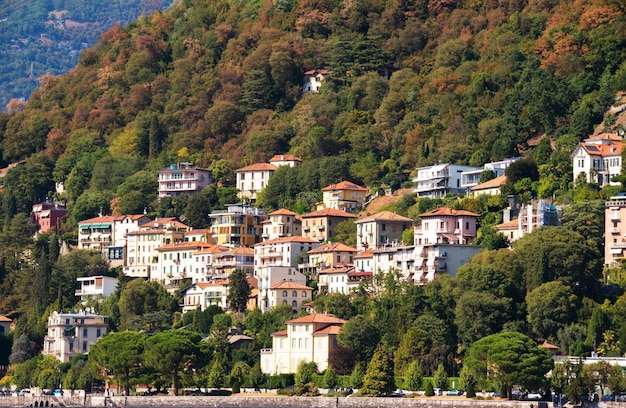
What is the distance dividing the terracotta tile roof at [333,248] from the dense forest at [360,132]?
5439 millimetres

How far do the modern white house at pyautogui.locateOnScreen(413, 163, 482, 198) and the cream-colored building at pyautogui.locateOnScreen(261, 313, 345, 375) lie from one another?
19900 mm

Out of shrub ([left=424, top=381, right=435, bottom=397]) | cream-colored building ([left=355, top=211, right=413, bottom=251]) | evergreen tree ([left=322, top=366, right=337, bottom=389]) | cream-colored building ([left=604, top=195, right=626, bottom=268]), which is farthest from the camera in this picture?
cream-colored building ([left=355, top=211, right=413, bottom=251])

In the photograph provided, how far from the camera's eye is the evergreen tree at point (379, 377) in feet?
277

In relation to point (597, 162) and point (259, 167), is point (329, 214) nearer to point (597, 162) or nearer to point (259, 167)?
point (259, 167)

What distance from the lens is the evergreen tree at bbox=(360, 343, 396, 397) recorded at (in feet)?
277

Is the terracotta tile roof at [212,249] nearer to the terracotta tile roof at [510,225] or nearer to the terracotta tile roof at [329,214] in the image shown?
the terracotta tile roof at [329,214]

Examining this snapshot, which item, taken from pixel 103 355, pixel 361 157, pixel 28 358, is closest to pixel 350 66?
pixel 361 157

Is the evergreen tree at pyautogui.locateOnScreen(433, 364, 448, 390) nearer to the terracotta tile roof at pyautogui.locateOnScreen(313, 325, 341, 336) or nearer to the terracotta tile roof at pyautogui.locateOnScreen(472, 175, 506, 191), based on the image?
the terracotta tile roof at pyautogui.locateOnScreen(313, 325, 341, 336)

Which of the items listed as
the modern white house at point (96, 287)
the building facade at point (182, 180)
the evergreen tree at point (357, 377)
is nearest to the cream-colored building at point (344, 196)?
the building facade at point (182, 180)

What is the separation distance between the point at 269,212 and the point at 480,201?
23.1m

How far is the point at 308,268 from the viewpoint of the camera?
11206cm

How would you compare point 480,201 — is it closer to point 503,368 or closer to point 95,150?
point 503,368

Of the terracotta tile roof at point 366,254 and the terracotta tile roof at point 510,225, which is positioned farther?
the terracotta tile roof at point 366,254

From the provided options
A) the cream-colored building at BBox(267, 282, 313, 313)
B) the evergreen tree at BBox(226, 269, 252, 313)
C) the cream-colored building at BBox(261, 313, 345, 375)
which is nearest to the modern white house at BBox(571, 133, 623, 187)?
the cream-colored building at BBox(267, 282, 313, 313)
